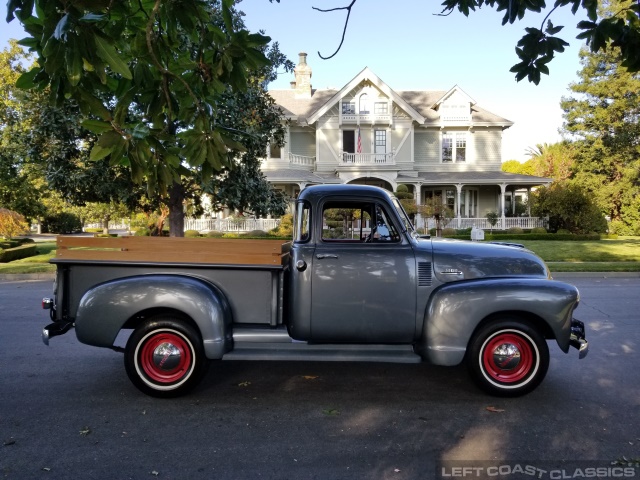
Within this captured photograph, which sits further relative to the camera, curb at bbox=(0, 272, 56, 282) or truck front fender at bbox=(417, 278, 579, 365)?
curb at bbox=(0, 272, 56, 282)

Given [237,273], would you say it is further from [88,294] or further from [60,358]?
[60,358]

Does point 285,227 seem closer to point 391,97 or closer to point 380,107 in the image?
point 380,107

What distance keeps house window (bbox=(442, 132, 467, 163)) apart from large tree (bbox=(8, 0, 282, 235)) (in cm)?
3074

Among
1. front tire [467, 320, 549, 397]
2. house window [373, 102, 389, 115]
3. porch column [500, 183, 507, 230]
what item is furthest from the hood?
house window [373, 102, 389, 115]

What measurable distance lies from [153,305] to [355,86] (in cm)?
2857

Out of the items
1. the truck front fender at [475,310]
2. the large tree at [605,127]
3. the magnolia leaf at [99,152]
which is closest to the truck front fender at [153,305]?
the magnolia leaf at [99,152]

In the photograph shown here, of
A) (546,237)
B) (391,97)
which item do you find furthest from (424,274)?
(391,97)

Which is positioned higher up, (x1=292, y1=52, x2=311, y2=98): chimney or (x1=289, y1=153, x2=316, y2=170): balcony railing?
(x1=292, y1=52, x2=311, y2=98): chimney

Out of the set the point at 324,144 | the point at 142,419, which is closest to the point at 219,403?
the point at 142,419

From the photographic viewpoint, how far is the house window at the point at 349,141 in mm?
31625

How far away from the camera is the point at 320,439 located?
375 centimetres

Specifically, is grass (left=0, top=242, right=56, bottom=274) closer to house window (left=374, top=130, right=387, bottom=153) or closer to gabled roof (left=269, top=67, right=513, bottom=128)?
gabled roof (left=269, top=67, right=513, bottom=128)

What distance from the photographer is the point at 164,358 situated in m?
4.55

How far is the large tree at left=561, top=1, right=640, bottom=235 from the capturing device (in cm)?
3709
